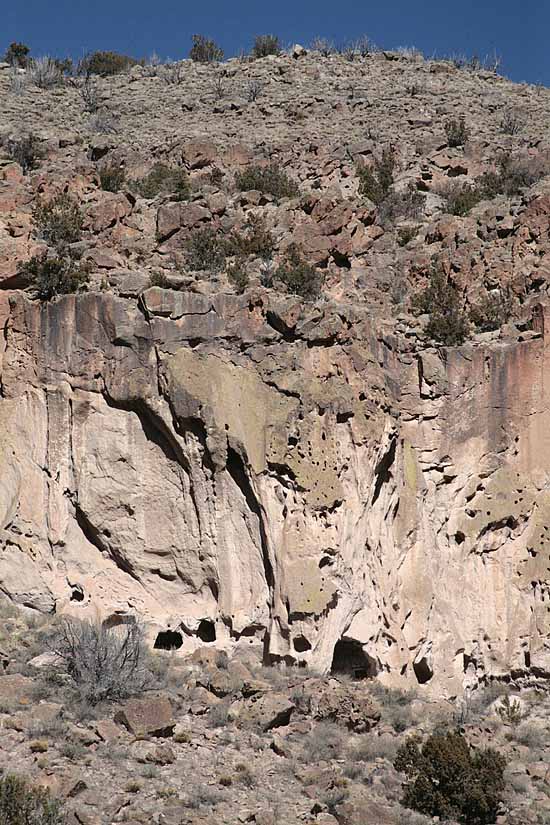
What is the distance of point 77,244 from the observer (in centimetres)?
2053

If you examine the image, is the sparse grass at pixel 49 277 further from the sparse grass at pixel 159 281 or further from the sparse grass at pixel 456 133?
the sparse grass at pixel 456 133

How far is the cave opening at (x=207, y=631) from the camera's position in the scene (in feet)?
57.7

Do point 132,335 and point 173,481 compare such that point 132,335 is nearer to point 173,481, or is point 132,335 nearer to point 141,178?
point 173,481

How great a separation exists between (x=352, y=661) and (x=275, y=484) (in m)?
3.63

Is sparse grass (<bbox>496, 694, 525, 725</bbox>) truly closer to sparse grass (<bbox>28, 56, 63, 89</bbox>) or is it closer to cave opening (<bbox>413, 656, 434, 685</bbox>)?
cave opening (<bbox>413, 656, 434, 685</bbox>)

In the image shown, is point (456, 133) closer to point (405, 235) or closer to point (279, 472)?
point (405, 235)

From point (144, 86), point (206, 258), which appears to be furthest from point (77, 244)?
point (144, 86)

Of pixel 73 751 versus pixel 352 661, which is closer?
pixel 73 751

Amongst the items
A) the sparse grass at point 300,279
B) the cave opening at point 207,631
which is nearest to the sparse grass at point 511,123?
the sparse grass at point 300,279

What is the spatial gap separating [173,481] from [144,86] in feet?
78.0

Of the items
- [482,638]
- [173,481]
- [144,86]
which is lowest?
[482,638]

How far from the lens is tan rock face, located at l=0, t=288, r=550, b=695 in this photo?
17.4 m

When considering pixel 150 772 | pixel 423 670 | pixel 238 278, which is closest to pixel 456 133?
pixel 238 278

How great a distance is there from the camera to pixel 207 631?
17703mm
